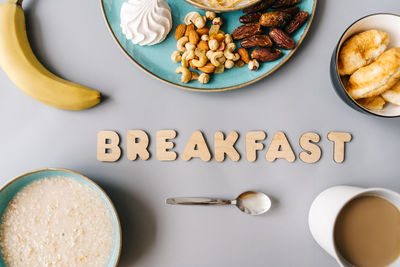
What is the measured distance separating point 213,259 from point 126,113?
48cm

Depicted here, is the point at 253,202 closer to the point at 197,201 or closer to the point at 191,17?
the point at 197,201

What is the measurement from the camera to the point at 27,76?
2.71 ft

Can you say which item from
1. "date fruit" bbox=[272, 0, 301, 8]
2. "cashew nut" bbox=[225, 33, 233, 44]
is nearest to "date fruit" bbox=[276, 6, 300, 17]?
"date fruit" bbox=[272, 0, 301, 8]

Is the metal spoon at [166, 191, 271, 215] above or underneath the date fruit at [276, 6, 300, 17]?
underneath

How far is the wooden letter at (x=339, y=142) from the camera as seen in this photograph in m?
0.84

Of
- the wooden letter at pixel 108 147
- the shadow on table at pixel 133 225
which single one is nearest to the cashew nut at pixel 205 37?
the wooden letter at pixel 108 147

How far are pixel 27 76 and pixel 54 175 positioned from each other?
0.28 m

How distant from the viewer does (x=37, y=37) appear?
887 millimetres

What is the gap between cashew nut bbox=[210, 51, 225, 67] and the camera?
0.81 meters

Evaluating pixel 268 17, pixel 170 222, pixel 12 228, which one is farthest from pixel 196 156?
pixel 12 228

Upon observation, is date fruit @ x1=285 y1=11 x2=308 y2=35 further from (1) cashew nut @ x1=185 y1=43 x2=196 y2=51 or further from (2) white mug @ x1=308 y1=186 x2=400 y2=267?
(2) white mug @ x1=308 y1=186 x2=400 y2=267

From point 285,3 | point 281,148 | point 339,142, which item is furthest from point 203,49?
point 339,142

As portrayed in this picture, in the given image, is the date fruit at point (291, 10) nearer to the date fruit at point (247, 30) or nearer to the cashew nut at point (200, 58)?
the date fruit at point (247, 30)

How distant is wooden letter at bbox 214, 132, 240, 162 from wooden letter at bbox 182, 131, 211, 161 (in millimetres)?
27
